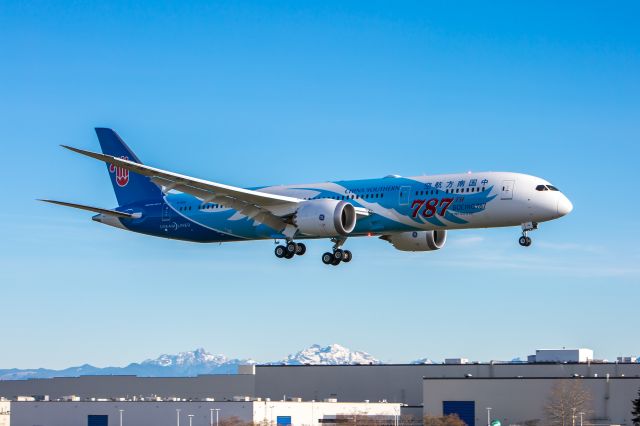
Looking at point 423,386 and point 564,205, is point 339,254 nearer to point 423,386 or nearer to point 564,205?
point 564,205

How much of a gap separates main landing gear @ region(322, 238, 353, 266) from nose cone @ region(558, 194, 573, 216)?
1780 cm

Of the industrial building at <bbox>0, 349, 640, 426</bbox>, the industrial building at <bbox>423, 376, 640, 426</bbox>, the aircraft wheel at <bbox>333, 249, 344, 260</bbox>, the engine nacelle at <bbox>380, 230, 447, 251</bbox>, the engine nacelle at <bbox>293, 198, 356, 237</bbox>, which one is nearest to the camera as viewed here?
the engine nacelle at <bbox>293, 198, 356, 237</bbox>

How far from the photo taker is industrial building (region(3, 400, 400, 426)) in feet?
422

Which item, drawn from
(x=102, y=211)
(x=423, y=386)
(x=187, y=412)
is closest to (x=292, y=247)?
(x=102, y=211)

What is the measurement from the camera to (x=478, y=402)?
13100 cm

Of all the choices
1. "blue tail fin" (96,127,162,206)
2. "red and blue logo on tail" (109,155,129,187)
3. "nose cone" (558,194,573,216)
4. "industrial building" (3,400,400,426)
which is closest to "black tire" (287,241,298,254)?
"blue tail fin" (96,127,162,206)

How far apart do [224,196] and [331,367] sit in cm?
7980

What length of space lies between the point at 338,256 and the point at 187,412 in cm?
4418

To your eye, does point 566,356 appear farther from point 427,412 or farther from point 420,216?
point 420,216

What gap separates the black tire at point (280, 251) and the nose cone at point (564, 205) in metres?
20.8

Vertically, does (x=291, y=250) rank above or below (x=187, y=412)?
above

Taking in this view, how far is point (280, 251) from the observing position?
299ft

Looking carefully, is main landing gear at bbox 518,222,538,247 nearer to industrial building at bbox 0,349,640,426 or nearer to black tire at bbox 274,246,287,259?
black tire at bbox 274,246,287,259

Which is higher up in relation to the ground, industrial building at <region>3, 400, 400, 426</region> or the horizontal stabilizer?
the horizontal stabilizer
